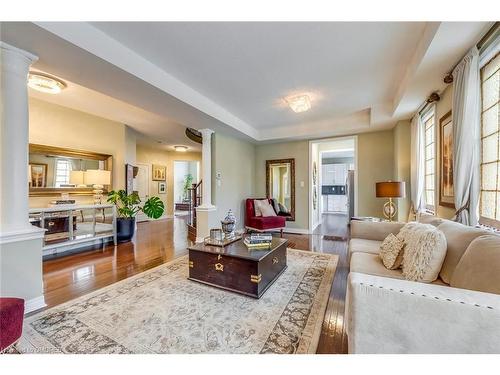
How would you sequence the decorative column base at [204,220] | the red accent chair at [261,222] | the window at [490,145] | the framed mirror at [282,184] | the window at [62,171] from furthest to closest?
the framed mirror at [282,184]
the red accent chair at [261,222]
the decorative column base at [204,220]
the window at [62,171]
the window at [490,145]

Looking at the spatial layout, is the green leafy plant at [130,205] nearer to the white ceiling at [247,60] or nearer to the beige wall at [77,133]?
the beige wall at [77,133]

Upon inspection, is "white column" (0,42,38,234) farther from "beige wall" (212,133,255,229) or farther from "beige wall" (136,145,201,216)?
"beige wall" (136,145,201,216)

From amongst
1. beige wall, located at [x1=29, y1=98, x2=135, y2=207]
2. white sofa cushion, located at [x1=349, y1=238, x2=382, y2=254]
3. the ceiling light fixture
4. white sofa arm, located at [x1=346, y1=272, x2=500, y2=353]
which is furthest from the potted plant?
white sofa arm, located at [x1=346, y1=272, x2=500, y2=353]

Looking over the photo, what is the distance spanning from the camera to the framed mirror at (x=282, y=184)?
5.34 meters

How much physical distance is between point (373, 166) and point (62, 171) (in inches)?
250

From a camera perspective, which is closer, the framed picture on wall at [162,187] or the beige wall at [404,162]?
the beige wall at [404,162]

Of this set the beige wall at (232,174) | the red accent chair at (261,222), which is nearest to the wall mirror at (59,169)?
the beige wall at (232,174)

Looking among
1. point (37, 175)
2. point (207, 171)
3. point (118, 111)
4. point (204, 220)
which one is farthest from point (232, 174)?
point (37, 175)

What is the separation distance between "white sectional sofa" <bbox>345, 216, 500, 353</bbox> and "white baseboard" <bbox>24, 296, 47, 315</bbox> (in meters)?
2.51

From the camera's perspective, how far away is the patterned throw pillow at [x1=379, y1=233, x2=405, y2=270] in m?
1.72

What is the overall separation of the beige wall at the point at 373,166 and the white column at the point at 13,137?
17.0 ft

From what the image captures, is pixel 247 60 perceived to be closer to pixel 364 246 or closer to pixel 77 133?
pixel 364 246

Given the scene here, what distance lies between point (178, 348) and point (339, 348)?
1.07m

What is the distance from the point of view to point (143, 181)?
708 cm
